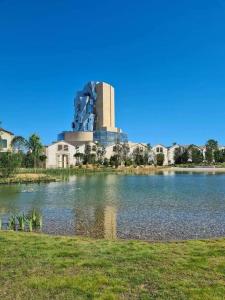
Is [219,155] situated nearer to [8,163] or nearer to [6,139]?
[6,139]

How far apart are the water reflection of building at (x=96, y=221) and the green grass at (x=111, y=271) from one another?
4.56 metres

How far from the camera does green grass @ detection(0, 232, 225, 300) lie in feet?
22.9

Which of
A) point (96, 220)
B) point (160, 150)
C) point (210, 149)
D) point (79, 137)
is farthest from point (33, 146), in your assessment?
point (96, 220)

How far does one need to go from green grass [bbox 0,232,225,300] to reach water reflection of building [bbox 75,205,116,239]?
4565mm

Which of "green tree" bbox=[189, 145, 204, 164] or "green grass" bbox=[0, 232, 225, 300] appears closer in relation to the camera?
"green grass" bbox=[0, 232, 225, 300]

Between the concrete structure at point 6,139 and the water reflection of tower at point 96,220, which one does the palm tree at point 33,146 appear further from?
the water reflection of tower at point 96,220

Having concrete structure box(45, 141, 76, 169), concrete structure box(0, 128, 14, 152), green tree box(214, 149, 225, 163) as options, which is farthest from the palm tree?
green tree box(214, 149, 225, 163)

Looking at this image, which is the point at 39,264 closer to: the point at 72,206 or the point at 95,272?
the point at 95,272

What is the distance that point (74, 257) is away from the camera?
9797mm

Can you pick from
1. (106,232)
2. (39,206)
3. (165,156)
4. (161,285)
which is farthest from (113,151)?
(161,285)

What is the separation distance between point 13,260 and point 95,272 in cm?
238

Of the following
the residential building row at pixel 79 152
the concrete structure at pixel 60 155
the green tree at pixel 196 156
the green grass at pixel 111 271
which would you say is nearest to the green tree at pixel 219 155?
the green tree at pixel 196 156

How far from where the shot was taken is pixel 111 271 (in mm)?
8312

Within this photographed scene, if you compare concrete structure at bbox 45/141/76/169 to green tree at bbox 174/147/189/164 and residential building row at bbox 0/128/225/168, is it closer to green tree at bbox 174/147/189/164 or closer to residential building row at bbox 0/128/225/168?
residential building row at bbox 0/128/225/168
